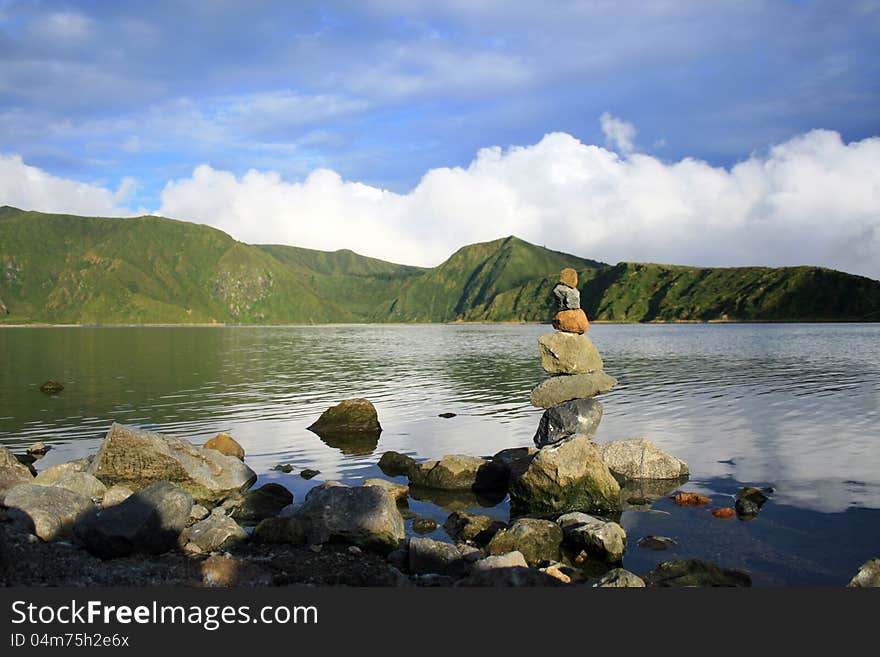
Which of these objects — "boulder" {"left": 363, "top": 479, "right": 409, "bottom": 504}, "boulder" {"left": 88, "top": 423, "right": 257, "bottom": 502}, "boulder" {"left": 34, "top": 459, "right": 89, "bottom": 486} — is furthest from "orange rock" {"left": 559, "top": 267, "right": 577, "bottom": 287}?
"boulder" {"left": 34, "top": 459, "right": 89, "bottom": 486}

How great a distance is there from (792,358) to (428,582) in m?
82.9

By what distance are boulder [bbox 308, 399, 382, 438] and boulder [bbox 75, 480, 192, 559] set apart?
18.3 meters

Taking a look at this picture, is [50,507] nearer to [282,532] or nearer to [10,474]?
[10,474]

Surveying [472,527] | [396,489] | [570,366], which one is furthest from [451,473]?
[570,366]

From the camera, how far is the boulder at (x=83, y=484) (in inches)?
780

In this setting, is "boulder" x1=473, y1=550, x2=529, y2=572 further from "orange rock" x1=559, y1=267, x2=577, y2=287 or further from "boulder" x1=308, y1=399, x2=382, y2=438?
"orange rock" x1=559, y1=267, x2=577, y2=287

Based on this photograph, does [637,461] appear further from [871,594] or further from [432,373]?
[432,373]

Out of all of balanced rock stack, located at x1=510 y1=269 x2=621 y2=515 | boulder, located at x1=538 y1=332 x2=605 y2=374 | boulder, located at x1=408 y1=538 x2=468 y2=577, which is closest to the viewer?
boulder, located at x1=408 y1=538 x2=468 y2=577

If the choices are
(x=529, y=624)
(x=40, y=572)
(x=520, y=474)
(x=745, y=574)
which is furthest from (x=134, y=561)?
(x=745, y=574)

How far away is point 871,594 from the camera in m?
11.2

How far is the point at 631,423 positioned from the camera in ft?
118

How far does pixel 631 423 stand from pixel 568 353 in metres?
7.15

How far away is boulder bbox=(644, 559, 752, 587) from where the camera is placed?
1317 centimetres

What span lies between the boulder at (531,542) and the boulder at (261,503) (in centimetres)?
801
